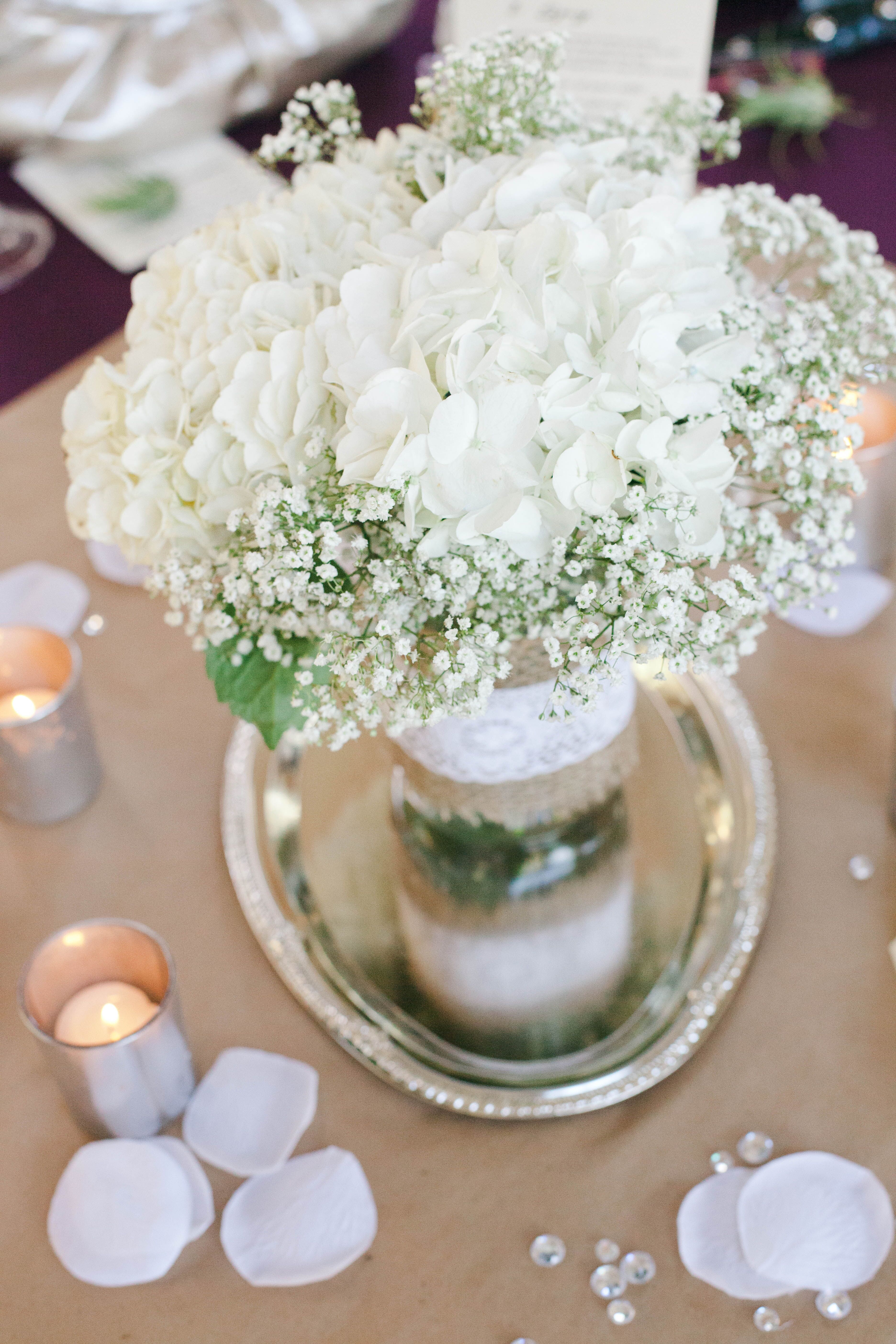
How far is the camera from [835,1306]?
611 mm

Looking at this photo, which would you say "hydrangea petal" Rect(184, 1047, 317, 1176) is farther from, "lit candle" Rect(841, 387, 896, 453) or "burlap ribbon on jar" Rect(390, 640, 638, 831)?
"lit candle" Rect(841, 387, 896, 453)

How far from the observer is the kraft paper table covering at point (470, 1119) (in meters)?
0.63

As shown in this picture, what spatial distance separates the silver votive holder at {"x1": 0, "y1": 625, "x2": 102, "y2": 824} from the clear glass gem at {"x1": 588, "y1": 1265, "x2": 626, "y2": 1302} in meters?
0.49

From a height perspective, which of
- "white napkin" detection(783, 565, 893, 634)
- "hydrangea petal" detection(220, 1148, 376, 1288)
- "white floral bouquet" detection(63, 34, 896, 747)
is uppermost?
"white floral bouquet" detection(63, 34, 896, 747)

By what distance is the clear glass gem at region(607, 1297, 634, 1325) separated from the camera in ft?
2.02

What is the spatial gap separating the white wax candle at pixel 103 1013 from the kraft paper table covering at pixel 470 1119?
0.19 feet

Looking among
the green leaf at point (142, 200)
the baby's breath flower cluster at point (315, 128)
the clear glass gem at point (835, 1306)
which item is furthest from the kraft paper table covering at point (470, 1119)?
the green leaf at point (142, 200)

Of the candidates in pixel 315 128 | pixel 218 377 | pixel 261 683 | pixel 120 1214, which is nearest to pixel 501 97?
pixel 315 128

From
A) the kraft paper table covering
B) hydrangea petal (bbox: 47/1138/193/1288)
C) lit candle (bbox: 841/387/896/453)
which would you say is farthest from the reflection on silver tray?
lit candle (bbox: 841/387/896/453)

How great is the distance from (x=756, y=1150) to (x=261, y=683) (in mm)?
402

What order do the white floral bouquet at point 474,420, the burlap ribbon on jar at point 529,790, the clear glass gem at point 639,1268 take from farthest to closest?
the burlap ribbon on jar at point 529,790, the clear glass gem at point 639,1268, the white floral bouquet at point 474,420

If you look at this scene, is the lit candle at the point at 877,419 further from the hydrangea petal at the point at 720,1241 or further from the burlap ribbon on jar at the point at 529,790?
the hydrangea petal at the point at 720,1241

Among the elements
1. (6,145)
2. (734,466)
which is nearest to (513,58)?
(734,466)

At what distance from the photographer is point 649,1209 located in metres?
0.66
